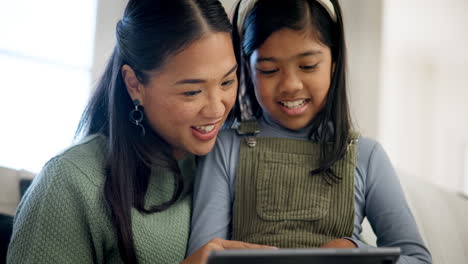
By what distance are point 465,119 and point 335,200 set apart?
5.43 feet

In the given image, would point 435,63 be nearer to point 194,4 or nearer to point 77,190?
point 194,4

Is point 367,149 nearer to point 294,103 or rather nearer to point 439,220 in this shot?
point 294,103

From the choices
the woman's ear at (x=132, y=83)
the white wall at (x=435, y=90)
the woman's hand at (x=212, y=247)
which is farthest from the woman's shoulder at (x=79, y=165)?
the white wall at (x=435, y=90)

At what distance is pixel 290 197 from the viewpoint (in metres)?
1.22

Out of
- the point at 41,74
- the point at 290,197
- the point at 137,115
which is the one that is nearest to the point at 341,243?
the point at 290,197

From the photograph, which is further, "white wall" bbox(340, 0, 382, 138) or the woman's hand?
"white wall" bbox(340, 0, 382, 138)

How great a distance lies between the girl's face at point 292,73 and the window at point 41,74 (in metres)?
1.10

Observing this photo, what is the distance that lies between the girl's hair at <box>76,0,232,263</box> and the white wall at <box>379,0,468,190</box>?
63.1 inches

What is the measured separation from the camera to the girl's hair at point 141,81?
110 centimetres

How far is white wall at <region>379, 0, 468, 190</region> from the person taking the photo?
254 cm

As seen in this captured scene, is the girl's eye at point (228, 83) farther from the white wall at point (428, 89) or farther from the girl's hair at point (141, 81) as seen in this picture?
the white wall at point (428, 89)

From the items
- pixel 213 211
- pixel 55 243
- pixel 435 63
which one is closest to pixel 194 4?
pixel 213 211

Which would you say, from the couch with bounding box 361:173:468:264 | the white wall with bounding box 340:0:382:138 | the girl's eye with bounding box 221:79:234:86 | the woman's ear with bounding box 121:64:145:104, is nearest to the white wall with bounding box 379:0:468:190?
the white wall with bounding box 340:0:382:138

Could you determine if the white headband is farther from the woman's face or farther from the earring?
the earring
